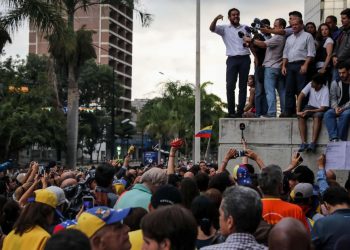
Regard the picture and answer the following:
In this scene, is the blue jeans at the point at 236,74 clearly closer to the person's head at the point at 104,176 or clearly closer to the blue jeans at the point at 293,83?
the blue jeans at the point at 293,83

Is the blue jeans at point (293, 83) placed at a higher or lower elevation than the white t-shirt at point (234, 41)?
lower

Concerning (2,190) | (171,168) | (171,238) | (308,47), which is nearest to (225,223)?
(171,238)

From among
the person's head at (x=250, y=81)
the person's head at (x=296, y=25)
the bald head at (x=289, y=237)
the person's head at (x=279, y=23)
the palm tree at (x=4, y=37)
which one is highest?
the palm tree at (x=4, y=37)

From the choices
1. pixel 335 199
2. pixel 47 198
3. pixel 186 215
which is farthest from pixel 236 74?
pixel 186 215

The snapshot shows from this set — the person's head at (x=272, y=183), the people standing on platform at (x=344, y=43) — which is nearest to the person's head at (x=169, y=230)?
the person's head at (x=272, y=183)

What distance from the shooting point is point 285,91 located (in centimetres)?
1152

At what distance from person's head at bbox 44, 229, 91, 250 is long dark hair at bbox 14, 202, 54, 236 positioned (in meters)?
1.96

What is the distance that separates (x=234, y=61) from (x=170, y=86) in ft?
160

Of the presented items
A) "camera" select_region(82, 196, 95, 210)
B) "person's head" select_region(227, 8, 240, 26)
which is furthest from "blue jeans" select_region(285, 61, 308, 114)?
"camera" select_region(82, 196, 95, 210)

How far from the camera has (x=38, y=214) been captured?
5270 millimetres

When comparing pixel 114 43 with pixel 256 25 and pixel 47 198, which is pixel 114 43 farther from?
pixel 47 198

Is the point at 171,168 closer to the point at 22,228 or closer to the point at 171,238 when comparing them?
the point at 22,228

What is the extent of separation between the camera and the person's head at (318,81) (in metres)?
10.3

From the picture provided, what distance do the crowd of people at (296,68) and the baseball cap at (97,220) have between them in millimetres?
6357
